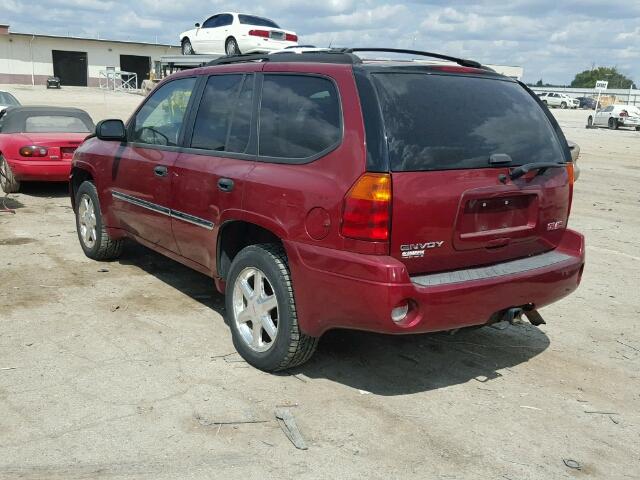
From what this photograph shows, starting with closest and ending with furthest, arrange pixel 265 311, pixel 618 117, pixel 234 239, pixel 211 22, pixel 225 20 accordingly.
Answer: pixel 265 311
pixel 234 239
pixel 225 20
pixel 211 22
pixel 618 117

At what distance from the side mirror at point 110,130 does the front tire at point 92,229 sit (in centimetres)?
84

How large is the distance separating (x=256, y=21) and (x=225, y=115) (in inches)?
500

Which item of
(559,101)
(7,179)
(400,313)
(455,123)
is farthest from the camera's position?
(559,101)

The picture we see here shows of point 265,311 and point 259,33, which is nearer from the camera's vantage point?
point 265,311

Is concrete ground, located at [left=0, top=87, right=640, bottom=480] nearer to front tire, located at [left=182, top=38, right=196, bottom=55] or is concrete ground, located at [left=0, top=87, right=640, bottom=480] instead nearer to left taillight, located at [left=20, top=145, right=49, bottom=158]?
left taillight, located at [left=20, top=145, right=49, bottom=158]

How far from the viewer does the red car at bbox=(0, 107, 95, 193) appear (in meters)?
9.57

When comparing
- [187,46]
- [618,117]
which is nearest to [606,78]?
[618,117]

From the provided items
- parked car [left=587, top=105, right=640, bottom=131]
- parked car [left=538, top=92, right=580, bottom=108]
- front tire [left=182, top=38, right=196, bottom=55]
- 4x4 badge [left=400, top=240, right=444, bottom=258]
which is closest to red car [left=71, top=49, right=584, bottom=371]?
4x4 badge [left=400, top=240, right=444, bottom=258]

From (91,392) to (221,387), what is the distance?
0.74m

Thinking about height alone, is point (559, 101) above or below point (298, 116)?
above

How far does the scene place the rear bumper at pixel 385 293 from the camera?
328cm

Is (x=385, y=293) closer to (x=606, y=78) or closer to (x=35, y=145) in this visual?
(x=35, y=145)

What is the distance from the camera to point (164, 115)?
16.9ft

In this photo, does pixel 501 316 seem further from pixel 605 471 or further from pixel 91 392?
pixel 91 392
